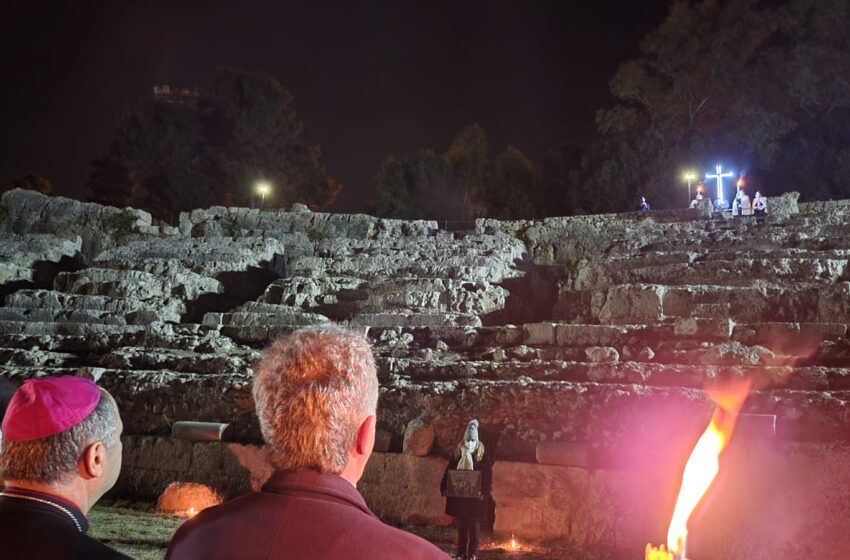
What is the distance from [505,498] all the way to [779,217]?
43.4 feet

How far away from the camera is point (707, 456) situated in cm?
507

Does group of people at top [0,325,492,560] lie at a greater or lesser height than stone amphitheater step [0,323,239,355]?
lesser

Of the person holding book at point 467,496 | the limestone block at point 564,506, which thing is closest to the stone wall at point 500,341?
the limestone block at point 564,506

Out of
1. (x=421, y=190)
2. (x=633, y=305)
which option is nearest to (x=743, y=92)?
(x=421, y=190)

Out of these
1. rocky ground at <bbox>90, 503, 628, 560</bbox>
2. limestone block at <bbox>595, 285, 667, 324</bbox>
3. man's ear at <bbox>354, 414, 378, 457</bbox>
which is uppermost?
limestone block at <bbox>595, 285, 667, 324</bbox>

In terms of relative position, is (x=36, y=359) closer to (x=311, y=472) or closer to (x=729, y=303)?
(x=311, y=472)

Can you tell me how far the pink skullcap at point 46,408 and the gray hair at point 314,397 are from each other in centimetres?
65

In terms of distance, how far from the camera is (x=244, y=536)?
1.55 metres

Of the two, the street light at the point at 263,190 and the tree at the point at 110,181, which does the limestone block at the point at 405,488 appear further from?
the tree at the point at 110,181

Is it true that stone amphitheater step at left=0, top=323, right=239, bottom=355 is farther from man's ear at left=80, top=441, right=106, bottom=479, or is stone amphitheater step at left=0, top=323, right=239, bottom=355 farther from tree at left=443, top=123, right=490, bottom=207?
tree at left=443, top=123, right=490, bottom=207

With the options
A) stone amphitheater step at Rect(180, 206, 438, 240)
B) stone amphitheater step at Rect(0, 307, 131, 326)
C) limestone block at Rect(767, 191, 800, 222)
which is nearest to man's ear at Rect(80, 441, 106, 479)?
stone amphitheater step at Rect(0, 307, 131, 326)

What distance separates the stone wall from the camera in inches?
263

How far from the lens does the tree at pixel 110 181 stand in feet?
111

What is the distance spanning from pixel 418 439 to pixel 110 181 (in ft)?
104
